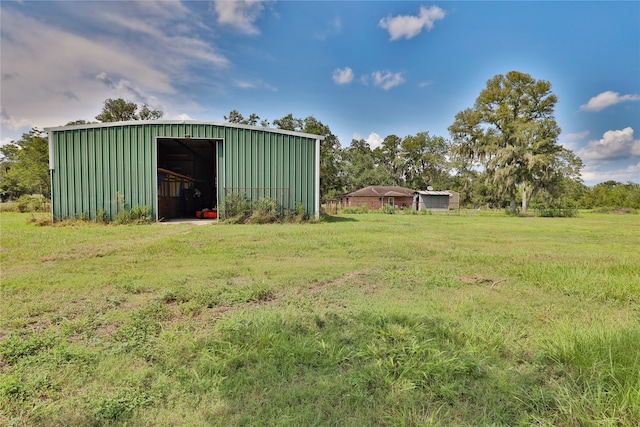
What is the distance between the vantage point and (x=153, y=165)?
40.2 ft

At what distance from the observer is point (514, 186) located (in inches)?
1066

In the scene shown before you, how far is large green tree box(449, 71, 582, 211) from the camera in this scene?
2694 cm

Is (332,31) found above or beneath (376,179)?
above

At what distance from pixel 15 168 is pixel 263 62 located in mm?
25494

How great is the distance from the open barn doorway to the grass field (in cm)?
1048

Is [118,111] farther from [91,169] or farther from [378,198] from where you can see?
[378,198]

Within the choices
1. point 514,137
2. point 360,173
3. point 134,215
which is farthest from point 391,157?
point 134,215

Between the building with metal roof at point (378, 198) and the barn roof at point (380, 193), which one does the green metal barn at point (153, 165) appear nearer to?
the building with metal roof at point (378, 198)

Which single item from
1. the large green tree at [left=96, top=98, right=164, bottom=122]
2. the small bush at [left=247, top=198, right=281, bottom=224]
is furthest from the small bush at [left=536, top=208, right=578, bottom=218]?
the large green tree at [left=96, top=98, right=164, bottom=122]

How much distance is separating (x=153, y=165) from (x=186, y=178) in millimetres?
6253

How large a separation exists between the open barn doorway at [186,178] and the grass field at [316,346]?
1048 cm

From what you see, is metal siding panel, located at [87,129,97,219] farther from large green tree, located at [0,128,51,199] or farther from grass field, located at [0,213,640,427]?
large green tree, located at [0,128,51,199]

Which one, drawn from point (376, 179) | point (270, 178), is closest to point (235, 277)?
point (270, 178)

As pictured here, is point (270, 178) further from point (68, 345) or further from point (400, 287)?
point (68, 345)
